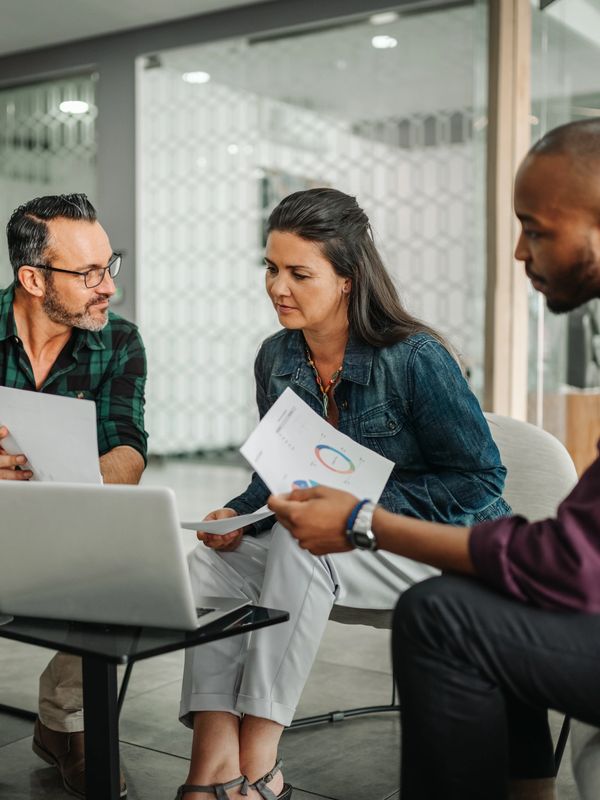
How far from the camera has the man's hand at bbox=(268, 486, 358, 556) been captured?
1.28m

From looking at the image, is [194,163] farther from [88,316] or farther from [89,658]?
[89,658]

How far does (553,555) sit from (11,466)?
0.99 m

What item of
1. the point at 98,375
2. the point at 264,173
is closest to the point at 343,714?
the point at 98,375

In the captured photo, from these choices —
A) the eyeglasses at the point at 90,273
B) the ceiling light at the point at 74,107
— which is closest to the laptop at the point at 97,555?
the eyeglasses at the point at 90,273

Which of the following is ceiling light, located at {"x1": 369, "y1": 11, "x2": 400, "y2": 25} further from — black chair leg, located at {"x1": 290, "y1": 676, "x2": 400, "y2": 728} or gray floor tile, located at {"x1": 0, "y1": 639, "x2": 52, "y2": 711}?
black chair leg, located at {"x1": 290, "y1": 676, "x2": 400, "y2": 728}

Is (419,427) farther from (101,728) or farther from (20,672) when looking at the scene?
(20,672)

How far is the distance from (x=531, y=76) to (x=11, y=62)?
4012 mm

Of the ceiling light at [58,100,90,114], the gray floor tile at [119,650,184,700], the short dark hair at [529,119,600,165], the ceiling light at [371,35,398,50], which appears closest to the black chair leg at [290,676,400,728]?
the gray floor tile at [119,650,184,700]

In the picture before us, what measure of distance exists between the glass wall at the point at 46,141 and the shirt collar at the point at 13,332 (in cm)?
463

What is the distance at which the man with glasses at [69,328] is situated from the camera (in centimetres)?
211

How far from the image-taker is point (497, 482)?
1.82 metres

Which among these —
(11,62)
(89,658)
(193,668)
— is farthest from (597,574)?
(11,62)

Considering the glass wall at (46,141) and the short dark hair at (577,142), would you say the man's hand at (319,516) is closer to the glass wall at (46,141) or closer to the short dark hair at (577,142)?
the short dark hair at (577,142)

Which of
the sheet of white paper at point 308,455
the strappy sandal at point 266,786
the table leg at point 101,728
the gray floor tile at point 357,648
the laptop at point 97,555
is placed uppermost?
the sheet of white paper at point 308,455
